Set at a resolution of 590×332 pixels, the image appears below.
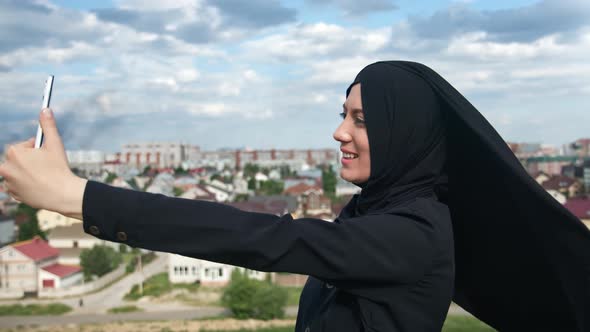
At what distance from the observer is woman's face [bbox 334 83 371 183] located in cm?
97

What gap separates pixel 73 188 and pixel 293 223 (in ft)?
0.97

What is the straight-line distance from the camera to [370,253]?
0.81 meters

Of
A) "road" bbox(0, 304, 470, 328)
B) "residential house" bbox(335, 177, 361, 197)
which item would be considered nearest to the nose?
"road" bbox(0, 304, 470, 328)

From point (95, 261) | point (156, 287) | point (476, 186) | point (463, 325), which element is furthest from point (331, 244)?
point (95, 261)

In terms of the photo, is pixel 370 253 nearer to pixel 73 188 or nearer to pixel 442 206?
pixel 442 206

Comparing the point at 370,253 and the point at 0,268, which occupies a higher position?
the point at 370,253

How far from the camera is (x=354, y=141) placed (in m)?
0.98

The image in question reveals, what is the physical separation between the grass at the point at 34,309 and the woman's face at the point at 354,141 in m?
14.7

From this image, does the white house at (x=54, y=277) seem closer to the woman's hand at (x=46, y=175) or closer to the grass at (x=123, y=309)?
the grass at (x=123, y=309)

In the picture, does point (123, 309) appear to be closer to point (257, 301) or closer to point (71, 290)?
point (71, 290)

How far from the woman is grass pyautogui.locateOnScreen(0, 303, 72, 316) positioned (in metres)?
14.7

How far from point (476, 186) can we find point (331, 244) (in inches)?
14.7

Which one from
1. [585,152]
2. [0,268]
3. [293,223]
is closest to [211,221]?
[293,223]

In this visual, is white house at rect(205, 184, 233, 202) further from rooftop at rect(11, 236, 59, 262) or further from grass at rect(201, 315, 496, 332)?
grass at rect(201, 315, 496, 332)
